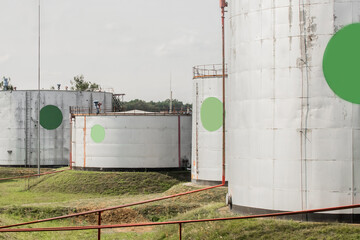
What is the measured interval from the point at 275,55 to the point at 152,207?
14086 millimetres

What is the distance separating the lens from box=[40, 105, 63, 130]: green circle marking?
56.4 meters

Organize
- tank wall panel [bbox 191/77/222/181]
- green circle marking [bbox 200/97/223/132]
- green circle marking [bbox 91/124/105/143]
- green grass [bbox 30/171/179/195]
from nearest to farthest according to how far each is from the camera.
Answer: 1. tank wall panel [bbox 191/77/222/181]
2. green circle marking [bbox 200/97/223/132]
3. green grass [bbox 30/171/179/195]
4. green circle marking [bbox 91/124/105/143]

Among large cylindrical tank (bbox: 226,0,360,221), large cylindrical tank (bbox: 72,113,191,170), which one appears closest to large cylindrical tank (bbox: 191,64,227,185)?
large cylindrical tank (bbox: 72,113,191,170)

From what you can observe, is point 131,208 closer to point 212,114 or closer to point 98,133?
point 212,114

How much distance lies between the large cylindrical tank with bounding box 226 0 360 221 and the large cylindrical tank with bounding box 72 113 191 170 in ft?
88.7

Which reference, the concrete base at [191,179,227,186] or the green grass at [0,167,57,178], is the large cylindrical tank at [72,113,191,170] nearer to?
the concrete base at [191,179,227,186]

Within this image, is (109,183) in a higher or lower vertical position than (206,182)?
lower

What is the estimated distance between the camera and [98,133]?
45312 mm

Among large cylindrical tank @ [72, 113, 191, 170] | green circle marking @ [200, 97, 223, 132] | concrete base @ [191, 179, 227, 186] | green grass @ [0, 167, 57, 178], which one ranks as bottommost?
green grass @ [0, 167, 57, 178]

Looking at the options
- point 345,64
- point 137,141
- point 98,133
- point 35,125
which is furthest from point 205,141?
point 35,125

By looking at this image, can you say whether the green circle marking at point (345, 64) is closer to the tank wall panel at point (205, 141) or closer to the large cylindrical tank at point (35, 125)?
the tank wall panel at point (205, 141)

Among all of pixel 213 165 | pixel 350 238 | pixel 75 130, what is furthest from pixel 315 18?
pixel 75 130

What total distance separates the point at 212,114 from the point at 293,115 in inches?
755

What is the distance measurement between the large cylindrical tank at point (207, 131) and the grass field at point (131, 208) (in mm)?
1512
